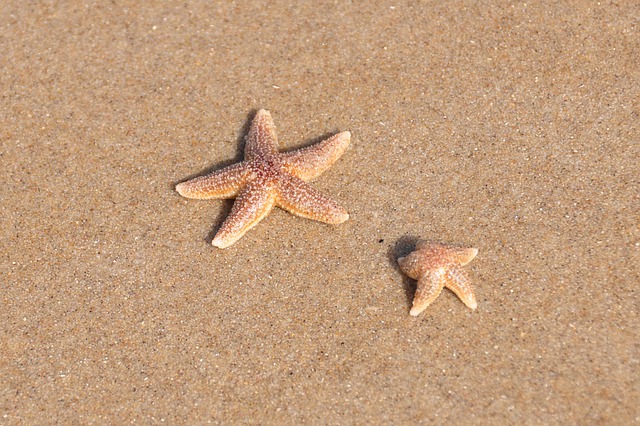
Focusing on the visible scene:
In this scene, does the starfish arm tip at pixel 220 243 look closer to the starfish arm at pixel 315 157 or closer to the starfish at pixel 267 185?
the starfish at pixel 267 185

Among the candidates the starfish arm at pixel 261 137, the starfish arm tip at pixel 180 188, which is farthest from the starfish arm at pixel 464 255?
the starfish arm tip at pixel 180 188

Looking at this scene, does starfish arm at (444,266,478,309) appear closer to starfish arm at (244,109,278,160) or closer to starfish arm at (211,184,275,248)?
starfish arm at (211,184,275,248)

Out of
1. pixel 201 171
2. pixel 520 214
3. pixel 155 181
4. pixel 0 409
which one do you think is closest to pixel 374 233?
pixel 520 214

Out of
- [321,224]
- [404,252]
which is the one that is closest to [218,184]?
[321,224]

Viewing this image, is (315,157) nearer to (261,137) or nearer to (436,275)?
(261,137)

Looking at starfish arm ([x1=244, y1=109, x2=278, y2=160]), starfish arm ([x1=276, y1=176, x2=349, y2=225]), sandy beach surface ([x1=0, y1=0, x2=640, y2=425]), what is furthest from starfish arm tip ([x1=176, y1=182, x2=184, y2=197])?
starfish arm ([x1=276, y1=176, x2=349, y2=225])

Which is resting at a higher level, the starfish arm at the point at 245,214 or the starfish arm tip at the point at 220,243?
the starfish arm at the point at 245,214

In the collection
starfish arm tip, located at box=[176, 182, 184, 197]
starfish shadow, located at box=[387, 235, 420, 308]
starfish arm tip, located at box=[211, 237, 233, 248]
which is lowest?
starfish shadow, located at box=[387, 235, 420, 308]
